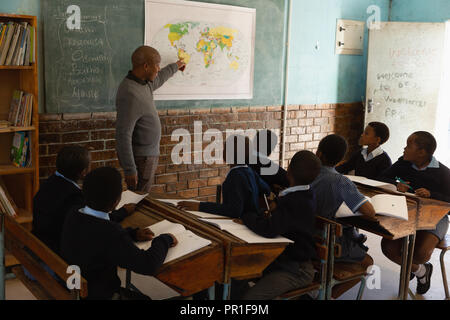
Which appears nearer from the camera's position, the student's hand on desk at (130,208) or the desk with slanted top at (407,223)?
the student's hand on desk at (130,208)

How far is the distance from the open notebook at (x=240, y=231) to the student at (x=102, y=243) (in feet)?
1.02

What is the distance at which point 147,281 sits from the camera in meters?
3.41

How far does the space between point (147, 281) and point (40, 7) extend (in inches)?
80.2

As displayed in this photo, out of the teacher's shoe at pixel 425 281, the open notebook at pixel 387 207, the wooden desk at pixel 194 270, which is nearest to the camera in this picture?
the wooden desk at pixel 194 270

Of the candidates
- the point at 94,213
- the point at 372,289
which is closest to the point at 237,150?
the point at 94,213

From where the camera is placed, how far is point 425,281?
337cm

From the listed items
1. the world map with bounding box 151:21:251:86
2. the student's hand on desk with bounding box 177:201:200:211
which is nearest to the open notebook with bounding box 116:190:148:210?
the student's hand on desk with bounding box 177:201:200:211

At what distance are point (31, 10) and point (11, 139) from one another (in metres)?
0.91

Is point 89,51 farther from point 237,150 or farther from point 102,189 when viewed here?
point 102,189

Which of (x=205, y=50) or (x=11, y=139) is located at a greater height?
(x=205, y=50)

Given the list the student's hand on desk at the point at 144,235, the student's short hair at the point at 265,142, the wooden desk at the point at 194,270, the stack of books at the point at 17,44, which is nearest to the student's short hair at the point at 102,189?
the student's hand on desk at the point at 144,235

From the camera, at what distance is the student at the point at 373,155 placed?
3631mm

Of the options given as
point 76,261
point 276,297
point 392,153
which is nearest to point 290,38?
point 392,153

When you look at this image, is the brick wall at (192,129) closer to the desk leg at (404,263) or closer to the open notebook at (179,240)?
the open notebook at (179,240)
